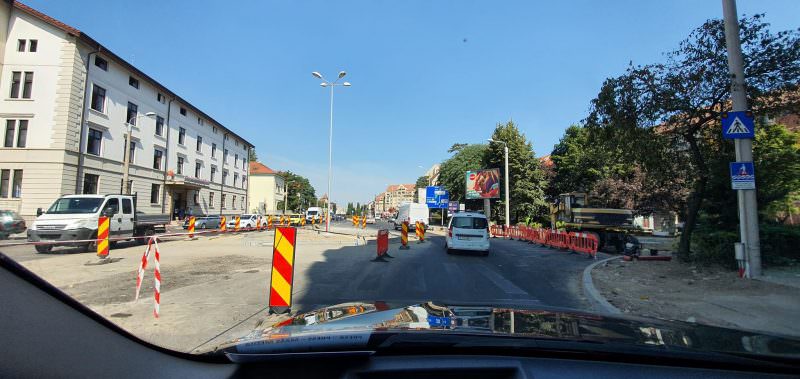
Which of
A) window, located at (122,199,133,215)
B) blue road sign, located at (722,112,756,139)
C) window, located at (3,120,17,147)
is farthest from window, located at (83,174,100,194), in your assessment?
blue road sign, located at (722,112,756,139)

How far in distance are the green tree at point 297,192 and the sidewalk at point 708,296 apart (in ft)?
243

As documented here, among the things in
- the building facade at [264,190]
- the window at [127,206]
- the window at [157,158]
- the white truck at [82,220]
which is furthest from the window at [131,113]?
the building facade at [264,190]

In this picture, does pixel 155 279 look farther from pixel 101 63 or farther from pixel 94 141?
pixel 101 63

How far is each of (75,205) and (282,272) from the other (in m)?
13.5

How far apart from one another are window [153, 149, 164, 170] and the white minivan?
32.8 meters

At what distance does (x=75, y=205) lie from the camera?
15.2 m

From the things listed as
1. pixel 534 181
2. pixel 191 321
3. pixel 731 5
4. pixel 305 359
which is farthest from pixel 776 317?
pixel 534 181

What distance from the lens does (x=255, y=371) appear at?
178cm

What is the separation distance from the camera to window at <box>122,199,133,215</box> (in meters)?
16.9

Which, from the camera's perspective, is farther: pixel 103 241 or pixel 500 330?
pixel 103 241

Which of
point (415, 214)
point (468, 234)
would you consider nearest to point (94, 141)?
point (415, 214)

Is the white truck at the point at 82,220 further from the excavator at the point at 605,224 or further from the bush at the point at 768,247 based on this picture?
the excavator at the point at 605,224

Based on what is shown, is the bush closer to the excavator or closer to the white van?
the excavator

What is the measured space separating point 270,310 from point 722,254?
10.7m
